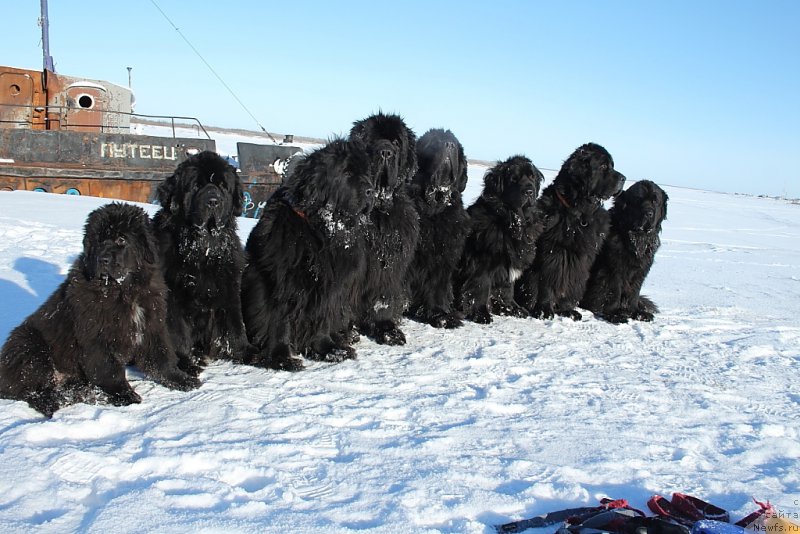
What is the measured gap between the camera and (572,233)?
5.78 metres

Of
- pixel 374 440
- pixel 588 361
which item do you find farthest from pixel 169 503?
pixel 588 361

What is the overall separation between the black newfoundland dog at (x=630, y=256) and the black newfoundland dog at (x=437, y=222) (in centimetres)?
166

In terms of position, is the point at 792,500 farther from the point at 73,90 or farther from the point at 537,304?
the point at 73,90

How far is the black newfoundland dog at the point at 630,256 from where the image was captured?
19.2 feet

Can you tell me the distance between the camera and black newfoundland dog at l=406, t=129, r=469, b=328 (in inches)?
207

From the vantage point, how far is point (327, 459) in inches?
107

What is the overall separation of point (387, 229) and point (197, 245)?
1.46 meters

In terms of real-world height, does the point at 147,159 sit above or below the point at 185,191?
above

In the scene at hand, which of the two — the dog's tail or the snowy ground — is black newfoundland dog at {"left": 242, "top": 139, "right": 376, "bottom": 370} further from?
the dog's tail

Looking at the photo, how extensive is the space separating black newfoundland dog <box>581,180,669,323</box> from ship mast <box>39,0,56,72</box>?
1473 centimetres

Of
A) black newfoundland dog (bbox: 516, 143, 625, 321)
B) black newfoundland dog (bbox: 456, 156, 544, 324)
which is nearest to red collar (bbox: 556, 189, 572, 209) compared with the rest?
black newfoundland dog (bbox: 516, 143, 625, 321)

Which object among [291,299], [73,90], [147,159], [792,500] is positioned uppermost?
[73,90]

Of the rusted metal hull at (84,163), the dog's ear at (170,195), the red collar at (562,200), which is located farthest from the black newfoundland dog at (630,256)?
the rusted metal hull at (84,163)

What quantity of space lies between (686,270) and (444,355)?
652 cm
